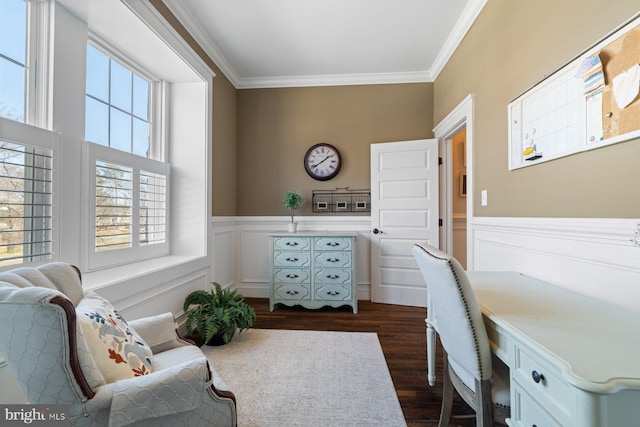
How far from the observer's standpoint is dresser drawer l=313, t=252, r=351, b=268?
9.66 ft

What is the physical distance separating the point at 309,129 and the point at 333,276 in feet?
6.13

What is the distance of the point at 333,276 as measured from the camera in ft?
9.68

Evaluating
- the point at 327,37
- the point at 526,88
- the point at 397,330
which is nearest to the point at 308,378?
the point at 397,330

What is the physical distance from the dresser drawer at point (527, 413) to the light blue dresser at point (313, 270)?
6.87 ft

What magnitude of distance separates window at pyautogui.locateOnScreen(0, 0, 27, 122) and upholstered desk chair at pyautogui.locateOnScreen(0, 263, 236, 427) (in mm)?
954

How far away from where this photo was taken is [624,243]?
101 centimetres

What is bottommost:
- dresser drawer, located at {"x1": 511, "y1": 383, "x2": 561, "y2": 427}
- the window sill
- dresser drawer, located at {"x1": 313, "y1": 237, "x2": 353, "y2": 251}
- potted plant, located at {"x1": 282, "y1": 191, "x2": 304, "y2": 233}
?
dresser drawer, located at {"x1": 511, "y1": 383, "x2": 561, "y2": 427}

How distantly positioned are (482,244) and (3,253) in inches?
115

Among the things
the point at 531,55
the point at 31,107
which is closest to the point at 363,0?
the point at 531,55

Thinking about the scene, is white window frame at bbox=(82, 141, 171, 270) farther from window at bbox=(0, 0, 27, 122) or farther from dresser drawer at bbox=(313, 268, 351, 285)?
dresser drawer at bbox=(313, 268, 351, 285)

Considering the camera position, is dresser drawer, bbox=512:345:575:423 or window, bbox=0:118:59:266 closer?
dresser drawer, bbox=512:345:575:423

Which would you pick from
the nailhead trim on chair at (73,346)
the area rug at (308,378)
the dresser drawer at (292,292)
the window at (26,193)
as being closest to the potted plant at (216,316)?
the area rug at (308,378)

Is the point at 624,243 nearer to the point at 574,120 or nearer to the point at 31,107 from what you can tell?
the point at 574,120

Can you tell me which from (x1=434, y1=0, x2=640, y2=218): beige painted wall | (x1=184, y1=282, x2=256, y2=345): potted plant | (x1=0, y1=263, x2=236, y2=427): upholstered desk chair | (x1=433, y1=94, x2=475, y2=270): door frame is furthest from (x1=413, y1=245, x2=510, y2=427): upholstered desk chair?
(x1=184, y1=282, x2=256, y2=345): potted plant
